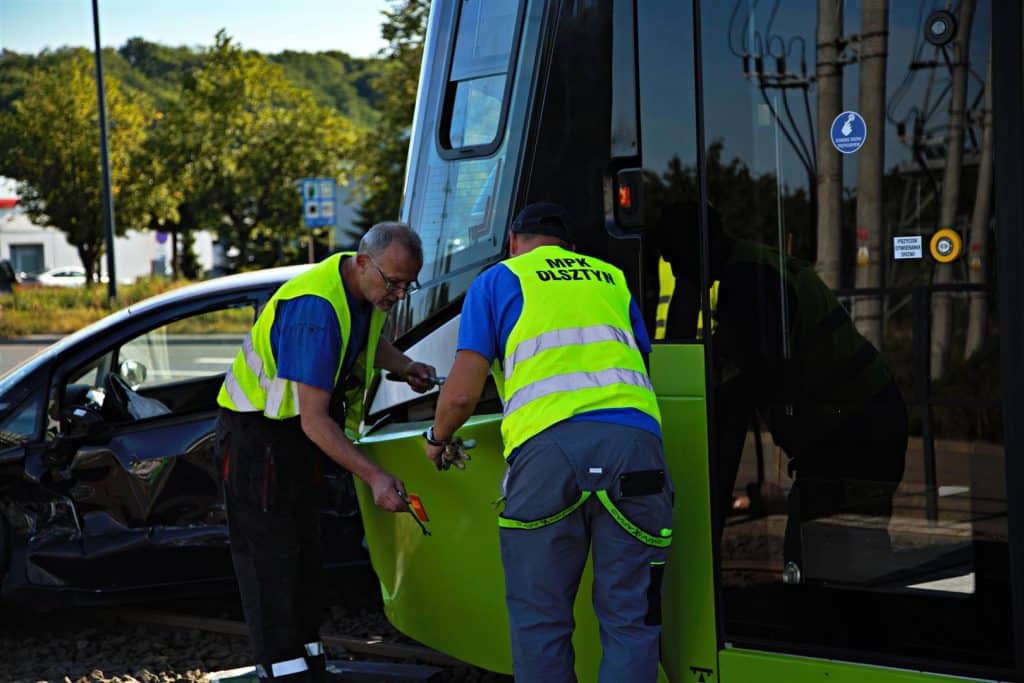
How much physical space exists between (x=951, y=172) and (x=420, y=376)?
1.81 m

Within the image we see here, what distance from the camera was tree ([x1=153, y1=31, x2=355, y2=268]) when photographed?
4109 cm

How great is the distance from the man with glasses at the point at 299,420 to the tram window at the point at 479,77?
397mm

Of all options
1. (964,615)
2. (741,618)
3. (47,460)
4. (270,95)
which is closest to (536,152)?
(741,618)

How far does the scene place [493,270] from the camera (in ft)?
11.2

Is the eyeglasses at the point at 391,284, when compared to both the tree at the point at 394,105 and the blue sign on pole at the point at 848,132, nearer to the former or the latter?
the blue sign on pole at the point at 848,132

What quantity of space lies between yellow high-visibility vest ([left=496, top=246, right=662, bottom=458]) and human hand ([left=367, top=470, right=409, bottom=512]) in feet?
1.96

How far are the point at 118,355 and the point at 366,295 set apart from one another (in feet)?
7.75

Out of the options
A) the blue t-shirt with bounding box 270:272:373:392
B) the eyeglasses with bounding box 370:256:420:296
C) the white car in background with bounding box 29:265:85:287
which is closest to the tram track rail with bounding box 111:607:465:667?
the blue t-shirt with bounding box 270:272:373:392

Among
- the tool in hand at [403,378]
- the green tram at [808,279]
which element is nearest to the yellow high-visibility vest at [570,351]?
the green tram at [808,279]

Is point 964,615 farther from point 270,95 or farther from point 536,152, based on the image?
point 270,95

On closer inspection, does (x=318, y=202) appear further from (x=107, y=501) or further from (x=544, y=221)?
(x=544, y=221)

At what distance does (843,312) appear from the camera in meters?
3.38

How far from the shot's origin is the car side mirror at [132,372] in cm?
580

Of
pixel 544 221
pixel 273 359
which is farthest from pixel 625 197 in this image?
pixel 273 359
